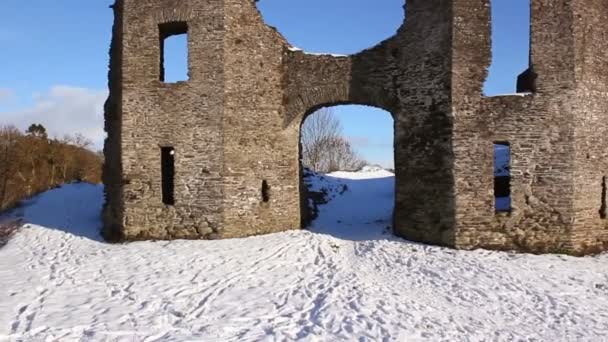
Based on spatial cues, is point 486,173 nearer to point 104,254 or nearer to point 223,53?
point 223,53

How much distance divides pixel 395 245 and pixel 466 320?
375cm

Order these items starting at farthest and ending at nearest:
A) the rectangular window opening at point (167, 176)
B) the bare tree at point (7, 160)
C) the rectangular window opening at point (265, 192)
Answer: the bare tree at point (7, 160) → the rectangular window opening at point (167, 176) → the rectangular window opening at point (265, 192)

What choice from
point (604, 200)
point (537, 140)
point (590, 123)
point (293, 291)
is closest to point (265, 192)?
point (293, 291)

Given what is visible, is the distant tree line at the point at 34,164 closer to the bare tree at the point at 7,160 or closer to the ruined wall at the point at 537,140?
the bare tree at the point at 7,160

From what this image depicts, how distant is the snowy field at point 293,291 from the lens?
6801 millimetres

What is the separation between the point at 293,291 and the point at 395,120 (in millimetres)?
5177

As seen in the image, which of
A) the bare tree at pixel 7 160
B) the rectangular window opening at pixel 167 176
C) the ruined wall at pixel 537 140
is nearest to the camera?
the ruined wall at pixel 537 140

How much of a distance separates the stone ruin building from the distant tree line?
1313 cm

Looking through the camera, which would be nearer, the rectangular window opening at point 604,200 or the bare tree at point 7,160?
the rectangular window opening at point 604,200

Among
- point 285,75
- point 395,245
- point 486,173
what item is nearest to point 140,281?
point 395,245

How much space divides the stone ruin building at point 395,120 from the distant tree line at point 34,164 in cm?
1313

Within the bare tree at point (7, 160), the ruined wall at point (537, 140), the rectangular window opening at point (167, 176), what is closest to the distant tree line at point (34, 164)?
the bare tree at point (7, 160)

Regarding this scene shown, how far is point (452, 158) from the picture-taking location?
1077cm

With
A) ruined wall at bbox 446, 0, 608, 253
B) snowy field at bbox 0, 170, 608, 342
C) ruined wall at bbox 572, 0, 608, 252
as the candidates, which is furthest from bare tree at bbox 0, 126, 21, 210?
ruined wall at bbox 572, 0, 608, 252
